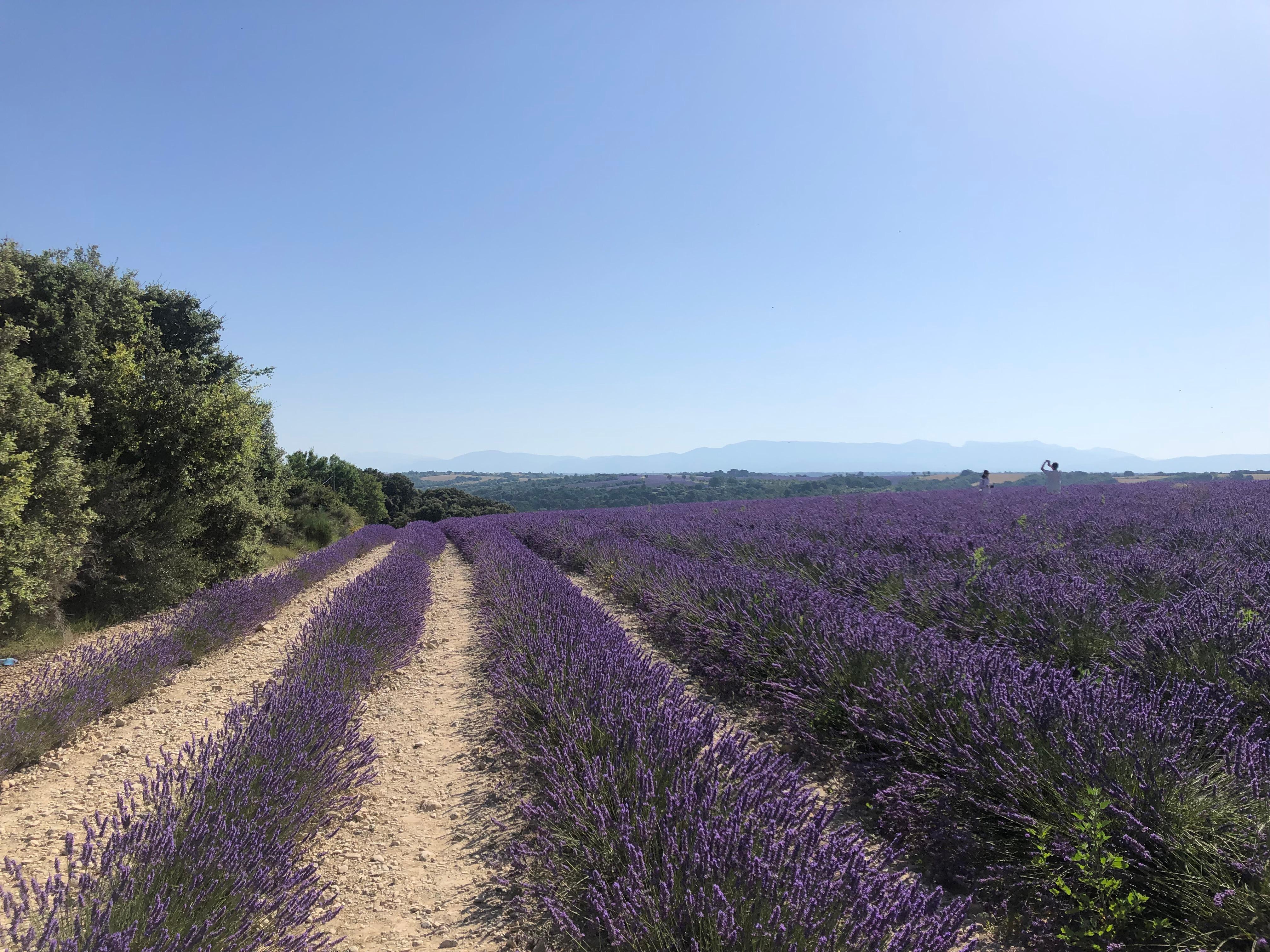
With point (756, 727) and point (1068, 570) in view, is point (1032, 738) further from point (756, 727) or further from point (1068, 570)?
point (1068, 570)

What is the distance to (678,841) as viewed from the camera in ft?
5.01

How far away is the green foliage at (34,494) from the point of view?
12.9ft

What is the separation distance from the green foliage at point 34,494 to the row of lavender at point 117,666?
591mm

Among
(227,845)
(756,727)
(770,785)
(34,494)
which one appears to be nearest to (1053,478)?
(756,727)

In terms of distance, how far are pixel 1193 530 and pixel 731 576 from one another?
4572mm

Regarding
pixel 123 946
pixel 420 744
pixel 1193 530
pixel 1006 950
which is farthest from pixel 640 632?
pixel 1193 530

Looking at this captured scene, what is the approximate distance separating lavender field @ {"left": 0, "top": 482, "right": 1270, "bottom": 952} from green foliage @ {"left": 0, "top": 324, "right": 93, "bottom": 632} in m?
1.00

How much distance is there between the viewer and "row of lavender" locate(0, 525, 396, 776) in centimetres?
287

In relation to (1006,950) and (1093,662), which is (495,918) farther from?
(1093,662)

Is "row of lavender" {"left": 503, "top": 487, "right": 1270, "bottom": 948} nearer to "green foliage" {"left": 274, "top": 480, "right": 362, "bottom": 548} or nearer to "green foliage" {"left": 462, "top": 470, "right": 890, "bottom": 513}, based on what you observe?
"green foliage" {"left": 274, "top": 480, "right": 362, "bottom": 548}

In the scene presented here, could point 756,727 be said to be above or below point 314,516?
below

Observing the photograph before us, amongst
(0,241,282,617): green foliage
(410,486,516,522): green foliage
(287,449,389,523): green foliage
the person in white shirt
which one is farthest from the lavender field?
(410,486,516,522): green foliage

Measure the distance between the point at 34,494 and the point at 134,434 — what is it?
6.89 ft

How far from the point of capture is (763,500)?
17.2 metres
